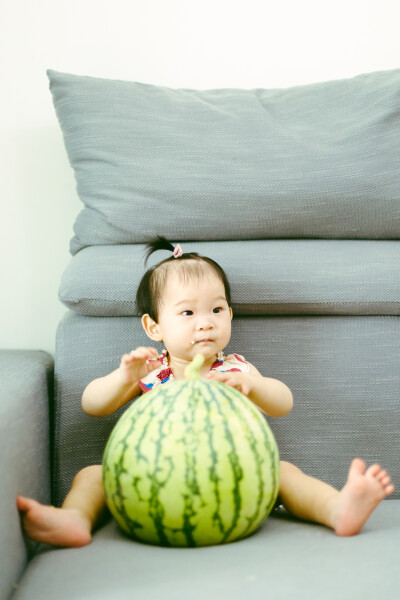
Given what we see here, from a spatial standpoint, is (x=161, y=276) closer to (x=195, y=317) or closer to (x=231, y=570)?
(x=195, y=317)

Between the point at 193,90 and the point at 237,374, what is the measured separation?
2.73ft

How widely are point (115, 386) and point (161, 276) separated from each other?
0.26 metres

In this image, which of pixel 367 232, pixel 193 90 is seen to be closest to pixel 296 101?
pixel 193 90

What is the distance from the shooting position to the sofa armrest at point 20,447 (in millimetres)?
926

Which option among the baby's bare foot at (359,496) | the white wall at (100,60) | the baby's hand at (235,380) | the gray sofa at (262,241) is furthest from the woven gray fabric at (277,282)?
the baby's bare foot at (359,496)

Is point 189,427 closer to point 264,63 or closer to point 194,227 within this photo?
point 194,227

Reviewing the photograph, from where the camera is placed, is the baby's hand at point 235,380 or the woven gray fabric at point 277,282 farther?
the woven gray fabric at point 277,282

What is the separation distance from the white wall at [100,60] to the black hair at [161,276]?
0.47m

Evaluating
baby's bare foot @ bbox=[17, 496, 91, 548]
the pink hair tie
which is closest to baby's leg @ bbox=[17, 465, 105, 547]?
baby's bare foot @ bbox=[17, 496, 91, 548]

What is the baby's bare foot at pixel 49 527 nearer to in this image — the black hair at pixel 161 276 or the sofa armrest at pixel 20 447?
the sofa armrest at pixel 20 447

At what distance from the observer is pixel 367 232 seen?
4.90ft

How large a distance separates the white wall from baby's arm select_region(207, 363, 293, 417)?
2.40 ft

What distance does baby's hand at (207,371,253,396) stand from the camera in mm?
1120

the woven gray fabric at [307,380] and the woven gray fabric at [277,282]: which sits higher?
the woven gray fabric at [277,282]
